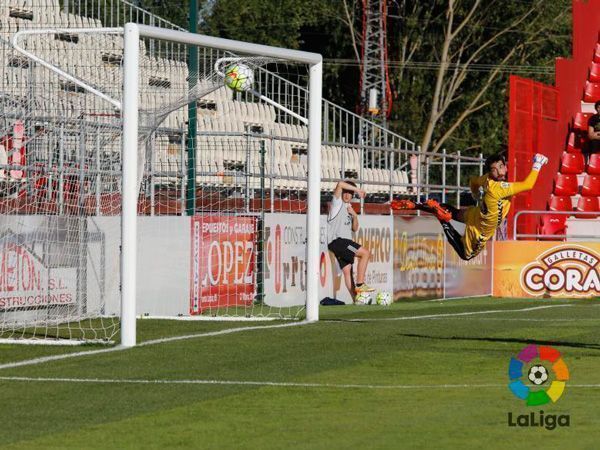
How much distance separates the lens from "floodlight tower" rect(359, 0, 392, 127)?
6247 cm

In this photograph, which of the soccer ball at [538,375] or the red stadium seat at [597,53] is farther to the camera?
the red stadium seat at [597,53]

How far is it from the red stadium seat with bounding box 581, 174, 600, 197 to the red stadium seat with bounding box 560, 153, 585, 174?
0.28 meters

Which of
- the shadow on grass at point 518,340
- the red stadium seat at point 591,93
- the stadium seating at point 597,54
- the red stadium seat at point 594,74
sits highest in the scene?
the stadium seating at point 597,54

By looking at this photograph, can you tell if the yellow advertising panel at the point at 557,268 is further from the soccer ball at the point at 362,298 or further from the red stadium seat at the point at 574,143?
the red stadium seat at the point at 574,143

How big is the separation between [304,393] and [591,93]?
2570 cm

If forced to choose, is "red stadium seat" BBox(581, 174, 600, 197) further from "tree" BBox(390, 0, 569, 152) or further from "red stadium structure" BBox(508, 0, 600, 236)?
"tree" BBox(390, 0, 569, 152)

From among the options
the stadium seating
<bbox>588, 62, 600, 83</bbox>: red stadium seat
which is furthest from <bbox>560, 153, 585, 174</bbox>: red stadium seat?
the stadium seating

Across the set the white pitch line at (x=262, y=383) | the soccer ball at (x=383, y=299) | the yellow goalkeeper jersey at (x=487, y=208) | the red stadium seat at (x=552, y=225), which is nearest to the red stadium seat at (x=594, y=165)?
the red stadium seat at (x=552, y=225)

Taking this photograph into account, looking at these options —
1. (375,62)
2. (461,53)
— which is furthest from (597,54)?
(461,53)

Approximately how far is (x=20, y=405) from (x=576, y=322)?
975 cm

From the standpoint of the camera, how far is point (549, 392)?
36.1 feet

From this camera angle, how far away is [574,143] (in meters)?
34.3

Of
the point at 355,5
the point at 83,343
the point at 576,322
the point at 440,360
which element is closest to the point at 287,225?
the point at 576,322

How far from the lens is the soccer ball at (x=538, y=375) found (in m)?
11.7
